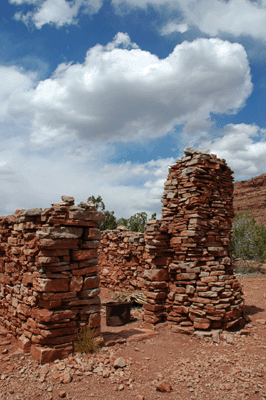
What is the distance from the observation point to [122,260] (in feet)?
40.7

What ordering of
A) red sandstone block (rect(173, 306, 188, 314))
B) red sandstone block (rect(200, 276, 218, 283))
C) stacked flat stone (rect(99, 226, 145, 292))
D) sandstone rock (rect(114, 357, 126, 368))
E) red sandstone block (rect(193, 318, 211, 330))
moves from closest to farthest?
1. sandstone rock (rect(114, 357, 126, 368))
2. red sandstone block (rect(193, 318, 211, 330))
3. red sandstone block (rect(200, 276, 218, 283))
4. red sandstone block (rect(173, 306, 188, 314))
5. stacked flat stone (rect(99, 226, 145, 292))

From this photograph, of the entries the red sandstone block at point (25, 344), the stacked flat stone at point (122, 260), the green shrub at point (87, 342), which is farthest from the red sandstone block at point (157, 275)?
the red sandstone block at point (25, 344)

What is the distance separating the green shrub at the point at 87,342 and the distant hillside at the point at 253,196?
34390mm

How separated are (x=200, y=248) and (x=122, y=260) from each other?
5.42 m

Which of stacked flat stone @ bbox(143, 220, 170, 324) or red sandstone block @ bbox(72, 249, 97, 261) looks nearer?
red sandstone block @ bbox(72, 249, 97, 261)

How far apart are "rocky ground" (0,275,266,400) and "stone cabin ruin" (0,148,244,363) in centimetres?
38

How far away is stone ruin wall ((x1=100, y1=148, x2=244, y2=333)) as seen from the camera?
7.27 m

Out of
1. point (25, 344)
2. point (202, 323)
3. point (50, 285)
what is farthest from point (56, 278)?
point (202, 323)

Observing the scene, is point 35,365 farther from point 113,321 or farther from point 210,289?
point 210,289

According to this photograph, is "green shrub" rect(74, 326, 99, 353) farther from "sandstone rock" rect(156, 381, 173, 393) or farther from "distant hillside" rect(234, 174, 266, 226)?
"distant hillside" rect(234, 174, 266, 226)

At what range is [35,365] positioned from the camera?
16.5 feet

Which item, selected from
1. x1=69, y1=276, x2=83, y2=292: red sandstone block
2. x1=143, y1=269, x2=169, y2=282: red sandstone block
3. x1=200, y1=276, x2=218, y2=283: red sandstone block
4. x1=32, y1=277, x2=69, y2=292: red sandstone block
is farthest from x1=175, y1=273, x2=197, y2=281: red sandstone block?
x1=32, y1=277, x2=69, y2=292: red sandstone block

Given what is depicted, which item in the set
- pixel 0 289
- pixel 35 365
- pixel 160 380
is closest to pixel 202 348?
pixel 160 380

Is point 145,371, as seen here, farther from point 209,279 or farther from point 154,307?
point 209,279
